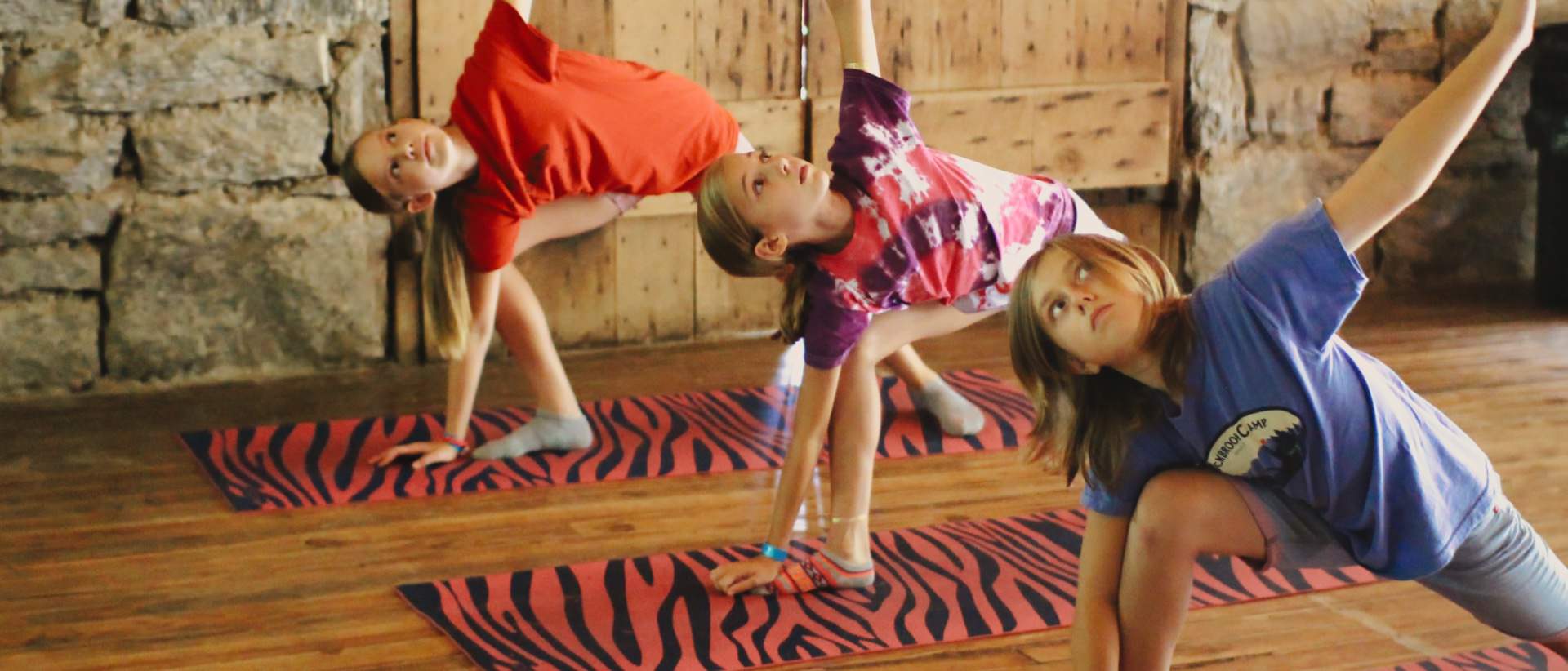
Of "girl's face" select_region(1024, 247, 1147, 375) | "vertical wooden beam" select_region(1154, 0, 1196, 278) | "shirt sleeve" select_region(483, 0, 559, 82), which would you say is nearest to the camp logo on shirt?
"girl's face" select_region(1024, 247, 1147, 375)

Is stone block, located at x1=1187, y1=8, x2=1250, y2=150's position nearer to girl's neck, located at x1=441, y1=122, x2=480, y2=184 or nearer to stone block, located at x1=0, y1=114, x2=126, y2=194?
girl's neck, located at x1=441, y1=122, x2=480, y2=184

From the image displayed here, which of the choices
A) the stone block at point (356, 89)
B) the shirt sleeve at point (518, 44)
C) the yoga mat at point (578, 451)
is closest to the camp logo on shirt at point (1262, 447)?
the yoga mat at point (578, 451)

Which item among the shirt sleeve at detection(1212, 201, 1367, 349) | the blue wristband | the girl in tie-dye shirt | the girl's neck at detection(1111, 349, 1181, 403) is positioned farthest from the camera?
the blue wristband

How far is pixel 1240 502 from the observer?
71.8 inches

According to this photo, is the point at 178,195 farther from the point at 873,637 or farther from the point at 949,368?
the point at 873,637

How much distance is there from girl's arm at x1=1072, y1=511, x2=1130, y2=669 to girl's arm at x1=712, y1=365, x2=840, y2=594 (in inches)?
23.8

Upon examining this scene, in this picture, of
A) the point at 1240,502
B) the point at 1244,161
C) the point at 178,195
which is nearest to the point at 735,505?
the point at 1240,502

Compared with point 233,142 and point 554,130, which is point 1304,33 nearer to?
point 554,130

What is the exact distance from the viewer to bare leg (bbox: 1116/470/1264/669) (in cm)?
180

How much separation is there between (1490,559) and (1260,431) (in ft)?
1.05

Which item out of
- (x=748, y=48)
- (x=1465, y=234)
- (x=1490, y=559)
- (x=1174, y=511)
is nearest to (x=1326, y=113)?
(x=1465, y=234)

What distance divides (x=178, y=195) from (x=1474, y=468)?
295 centimetres

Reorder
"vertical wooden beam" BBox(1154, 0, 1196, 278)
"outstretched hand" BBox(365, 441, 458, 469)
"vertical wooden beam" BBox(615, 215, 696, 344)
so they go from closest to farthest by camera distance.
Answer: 1. "outstretched hand" BBox(365, 441, 458, 469)
2. "vertical wooden beam" BBox(615, 215, 696, 344)
3. "vertical wooden beam" BBox(1154, 0, 1196, 278)

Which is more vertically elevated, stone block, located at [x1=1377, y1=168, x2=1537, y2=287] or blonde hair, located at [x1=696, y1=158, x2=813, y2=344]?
blonde hair, located at [x1=696, y1=158, x2=813, y2=344]
